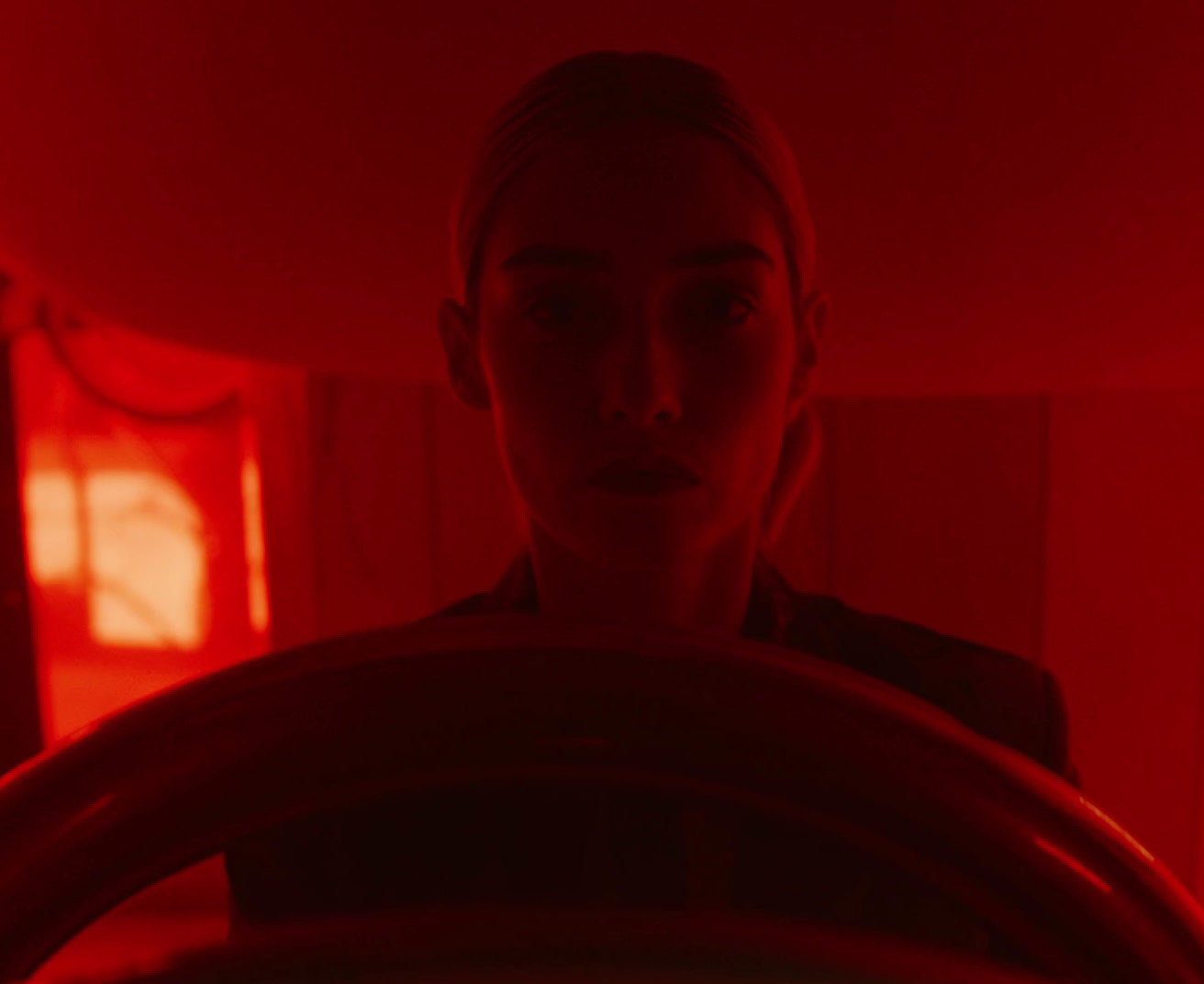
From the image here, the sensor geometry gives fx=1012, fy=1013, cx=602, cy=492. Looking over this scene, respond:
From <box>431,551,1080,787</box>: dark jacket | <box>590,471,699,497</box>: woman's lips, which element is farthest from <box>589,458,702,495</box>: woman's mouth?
<box>431,551,1080,787</box>: dark jacket

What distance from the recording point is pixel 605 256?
33cm

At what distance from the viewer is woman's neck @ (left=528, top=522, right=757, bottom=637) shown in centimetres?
39

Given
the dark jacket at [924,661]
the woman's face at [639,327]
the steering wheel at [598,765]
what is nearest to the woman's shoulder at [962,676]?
the dark jacket at [924,661]

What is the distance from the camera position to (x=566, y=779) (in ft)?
0.61

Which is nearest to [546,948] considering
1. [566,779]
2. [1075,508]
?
[566,779]

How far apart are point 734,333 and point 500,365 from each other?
9 centimetres

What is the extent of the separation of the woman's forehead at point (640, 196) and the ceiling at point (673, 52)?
9 centimetres

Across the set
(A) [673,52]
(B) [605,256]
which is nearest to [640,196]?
(B) [605,256]

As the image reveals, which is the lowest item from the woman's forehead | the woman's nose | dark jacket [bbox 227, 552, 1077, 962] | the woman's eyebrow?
dark jacket [bbox 227, 552, 1077, 962]

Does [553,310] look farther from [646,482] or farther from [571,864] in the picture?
[571,864]

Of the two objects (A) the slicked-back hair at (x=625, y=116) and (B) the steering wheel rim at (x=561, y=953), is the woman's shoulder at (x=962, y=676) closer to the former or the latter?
(A) the slicked-back hair at (x=625, y=116)

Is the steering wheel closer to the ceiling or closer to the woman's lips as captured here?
the woman's lips

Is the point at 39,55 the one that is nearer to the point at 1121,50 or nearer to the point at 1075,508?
the point at 1121,50

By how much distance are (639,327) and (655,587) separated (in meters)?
0.11
